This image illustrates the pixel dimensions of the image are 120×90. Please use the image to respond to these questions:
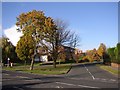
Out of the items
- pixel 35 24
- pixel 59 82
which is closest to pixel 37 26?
pixel 35 24

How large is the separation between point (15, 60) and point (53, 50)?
32345 millimetres

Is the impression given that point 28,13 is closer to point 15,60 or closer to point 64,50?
point 64,50

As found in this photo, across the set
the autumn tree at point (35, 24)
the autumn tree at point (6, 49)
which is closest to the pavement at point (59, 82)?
the autumn tree at point (35, 24)

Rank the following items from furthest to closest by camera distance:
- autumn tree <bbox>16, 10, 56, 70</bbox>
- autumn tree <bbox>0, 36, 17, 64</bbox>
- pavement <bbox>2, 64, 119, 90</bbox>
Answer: autumn tree <bbox>0, 36, 17, 64</bbox> → autumn tree <bbox>16, 10, 56, 70</bbox> → pavement <bbox>2, 64, 119, 90</bbox>

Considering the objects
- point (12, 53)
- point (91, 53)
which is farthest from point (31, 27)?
point (91, 53)

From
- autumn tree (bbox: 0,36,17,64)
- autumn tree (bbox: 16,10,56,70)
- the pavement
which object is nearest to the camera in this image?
the pavement

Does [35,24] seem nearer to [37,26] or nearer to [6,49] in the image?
[37,26]

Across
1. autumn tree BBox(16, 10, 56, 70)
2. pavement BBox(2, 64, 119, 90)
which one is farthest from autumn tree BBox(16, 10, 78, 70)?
pavement BBox(2, 64, 119, 90)

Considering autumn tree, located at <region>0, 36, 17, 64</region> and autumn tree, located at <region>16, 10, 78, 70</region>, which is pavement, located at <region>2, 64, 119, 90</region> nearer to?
autumn tree, located at <region>16, 10, 78, 70</region>

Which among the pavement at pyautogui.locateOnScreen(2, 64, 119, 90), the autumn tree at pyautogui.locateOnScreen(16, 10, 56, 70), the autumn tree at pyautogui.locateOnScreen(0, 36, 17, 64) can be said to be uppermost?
the autumn tree at pyautogui.locateOnScreen(16, 10, 56, 70)

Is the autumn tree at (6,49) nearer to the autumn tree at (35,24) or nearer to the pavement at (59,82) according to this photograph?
the autumn tree at (35,24)

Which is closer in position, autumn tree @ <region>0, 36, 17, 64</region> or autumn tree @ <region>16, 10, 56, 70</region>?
autumn tree @ <region>16, 10, 56, 70</region>

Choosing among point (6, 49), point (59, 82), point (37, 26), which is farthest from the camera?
point (6, 49)

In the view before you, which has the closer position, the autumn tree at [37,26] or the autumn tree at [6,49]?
the autumn tree at [37,26]
